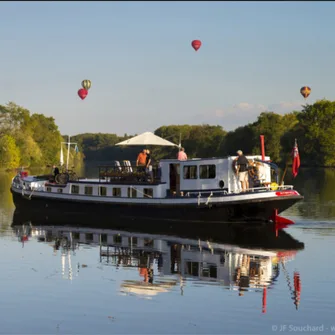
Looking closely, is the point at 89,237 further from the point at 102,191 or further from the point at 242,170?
the point at 242,170

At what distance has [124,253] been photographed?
3127cm

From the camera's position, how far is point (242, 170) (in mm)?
39406

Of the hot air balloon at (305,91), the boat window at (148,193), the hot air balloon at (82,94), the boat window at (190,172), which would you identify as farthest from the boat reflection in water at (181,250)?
the hot air balloon at (305,91)

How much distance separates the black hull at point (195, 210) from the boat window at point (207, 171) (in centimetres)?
180

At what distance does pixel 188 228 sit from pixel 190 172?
3.39 metres

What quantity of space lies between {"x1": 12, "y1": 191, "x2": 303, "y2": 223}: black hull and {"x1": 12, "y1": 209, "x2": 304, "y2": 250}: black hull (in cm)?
29

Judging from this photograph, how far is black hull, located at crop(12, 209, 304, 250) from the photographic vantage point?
34281mm

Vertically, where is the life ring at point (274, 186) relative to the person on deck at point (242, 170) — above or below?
below

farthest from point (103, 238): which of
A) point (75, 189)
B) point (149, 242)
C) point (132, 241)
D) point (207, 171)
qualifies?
point (75, 189)

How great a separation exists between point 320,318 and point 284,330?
1.55 metres

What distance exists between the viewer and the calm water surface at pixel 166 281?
1956 centimetres

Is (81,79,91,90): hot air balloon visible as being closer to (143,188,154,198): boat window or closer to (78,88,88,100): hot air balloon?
(78,88,88,100): hot air balloon

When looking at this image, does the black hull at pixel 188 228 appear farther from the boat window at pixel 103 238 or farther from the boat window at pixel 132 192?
the boat window at pixel 103 238

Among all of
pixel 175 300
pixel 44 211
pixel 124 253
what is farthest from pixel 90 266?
pixel 44 211
